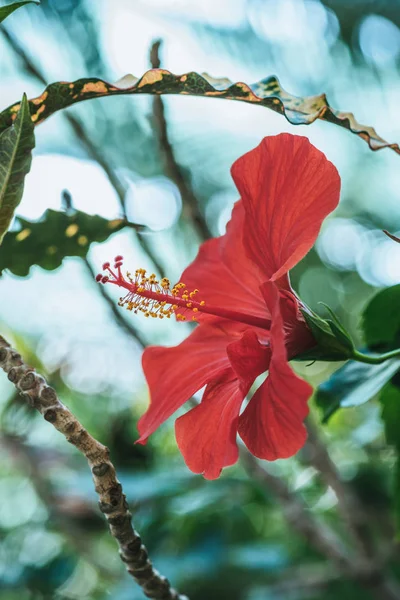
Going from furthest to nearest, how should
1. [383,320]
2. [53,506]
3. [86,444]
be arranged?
1. [53,506]
2. [383,320]
3. [86,444]

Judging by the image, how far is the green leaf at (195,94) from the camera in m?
0.54

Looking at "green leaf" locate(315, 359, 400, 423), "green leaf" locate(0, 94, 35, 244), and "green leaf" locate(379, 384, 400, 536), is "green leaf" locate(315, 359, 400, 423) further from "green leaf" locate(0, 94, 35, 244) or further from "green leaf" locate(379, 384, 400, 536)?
"green leaf" locate(0, 94, 35, 244)

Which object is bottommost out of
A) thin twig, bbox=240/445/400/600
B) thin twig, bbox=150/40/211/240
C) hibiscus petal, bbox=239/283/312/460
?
thin twig, bbox=240/445/400/600

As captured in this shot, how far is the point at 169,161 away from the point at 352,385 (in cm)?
42

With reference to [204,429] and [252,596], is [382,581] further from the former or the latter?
[204,429]

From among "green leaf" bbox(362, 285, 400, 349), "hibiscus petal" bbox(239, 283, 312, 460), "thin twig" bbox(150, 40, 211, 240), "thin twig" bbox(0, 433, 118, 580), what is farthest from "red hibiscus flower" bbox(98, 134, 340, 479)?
"thin twig" bbox(0, 433, 118, 580)

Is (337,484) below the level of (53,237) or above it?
below

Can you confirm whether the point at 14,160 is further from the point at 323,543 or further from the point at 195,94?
the point at 323,543

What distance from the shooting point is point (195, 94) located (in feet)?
1.83

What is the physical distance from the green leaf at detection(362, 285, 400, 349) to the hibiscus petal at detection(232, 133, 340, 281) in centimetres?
18

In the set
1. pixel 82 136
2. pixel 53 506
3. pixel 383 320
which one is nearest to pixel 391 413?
pixel 383 320

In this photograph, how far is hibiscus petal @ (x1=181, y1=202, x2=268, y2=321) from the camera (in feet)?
1.98

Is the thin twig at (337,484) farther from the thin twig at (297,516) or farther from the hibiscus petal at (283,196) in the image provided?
the hibiscus petal at (283,196)

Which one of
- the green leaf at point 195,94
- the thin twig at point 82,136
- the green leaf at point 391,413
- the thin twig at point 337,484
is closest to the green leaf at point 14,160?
the green leaf at point 195,94
